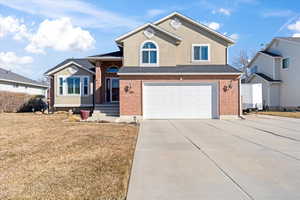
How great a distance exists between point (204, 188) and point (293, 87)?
26.6m

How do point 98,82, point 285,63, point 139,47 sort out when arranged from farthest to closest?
point 285,63 < point 98,82 < point 139,47

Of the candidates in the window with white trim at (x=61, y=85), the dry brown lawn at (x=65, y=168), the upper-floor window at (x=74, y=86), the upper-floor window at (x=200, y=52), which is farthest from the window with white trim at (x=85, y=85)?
the dry brown lawn at (x=65, y=168)


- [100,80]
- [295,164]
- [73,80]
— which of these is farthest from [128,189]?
[73,80]

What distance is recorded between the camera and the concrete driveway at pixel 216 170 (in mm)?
3988

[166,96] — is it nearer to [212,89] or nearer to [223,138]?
[212,89]

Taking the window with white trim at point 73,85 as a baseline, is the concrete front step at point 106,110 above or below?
below

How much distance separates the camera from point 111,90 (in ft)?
67.5

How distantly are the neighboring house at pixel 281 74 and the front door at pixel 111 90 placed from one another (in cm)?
1816

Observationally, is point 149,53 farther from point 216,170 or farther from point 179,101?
point 216,170

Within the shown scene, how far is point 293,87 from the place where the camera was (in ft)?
85.3

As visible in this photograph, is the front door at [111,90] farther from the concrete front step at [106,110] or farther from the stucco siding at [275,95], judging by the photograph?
the stucco siding at [275,95]

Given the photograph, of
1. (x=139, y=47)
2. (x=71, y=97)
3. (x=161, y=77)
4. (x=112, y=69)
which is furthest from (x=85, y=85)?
(x=161, y=77)

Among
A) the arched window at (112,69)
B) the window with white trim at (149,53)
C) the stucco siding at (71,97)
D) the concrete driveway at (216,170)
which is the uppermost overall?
the window with white trim at (149,53)

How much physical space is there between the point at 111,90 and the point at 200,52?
27.1 ft
